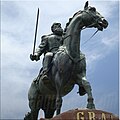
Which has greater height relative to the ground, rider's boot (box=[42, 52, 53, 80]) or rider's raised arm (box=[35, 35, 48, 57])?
rider's raised arm (box=[35, 35, 48, 57])

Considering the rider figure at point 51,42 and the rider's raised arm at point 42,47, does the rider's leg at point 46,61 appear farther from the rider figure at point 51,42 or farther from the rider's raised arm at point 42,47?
the rider's raised arm at point 42,47

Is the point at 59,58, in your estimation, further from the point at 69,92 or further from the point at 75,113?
the point at 75,113

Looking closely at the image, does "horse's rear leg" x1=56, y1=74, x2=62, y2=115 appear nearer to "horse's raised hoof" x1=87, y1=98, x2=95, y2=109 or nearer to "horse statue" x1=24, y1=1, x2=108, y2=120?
"horse statue" x1=24, y1=1, x2=108, y2=120

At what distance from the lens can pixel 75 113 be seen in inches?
384

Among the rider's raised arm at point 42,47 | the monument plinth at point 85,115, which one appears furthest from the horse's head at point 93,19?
the monument plinth at point 85,115

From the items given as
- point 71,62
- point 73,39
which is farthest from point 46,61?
point 73,39

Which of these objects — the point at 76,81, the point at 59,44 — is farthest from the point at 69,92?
the point at 59,44

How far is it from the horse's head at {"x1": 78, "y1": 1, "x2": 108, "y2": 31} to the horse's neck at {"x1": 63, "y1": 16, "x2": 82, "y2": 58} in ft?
0.68

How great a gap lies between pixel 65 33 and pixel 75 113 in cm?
261

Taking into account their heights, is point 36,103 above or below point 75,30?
below

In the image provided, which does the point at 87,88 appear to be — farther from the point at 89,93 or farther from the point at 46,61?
the point at 46,61

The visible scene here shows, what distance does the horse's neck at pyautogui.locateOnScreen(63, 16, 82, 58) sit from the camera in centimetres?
1117

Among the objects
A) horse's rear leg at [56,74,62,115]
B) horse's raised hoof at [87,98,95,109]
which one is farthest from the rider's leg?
horse's raised hoof at [87,98,95,109]

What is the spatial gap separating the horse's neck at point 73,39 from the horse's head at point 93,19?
21cm
